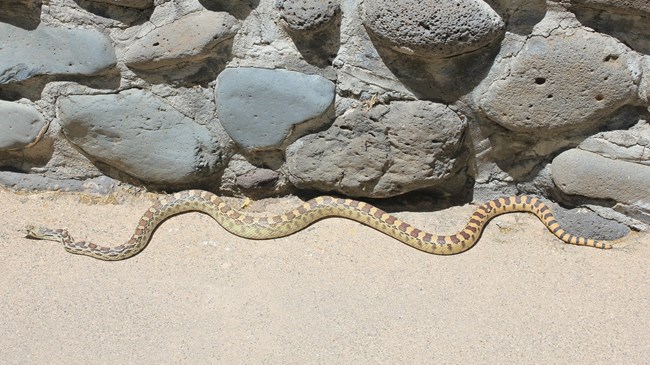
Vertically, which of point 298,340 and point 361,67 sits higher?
point 361,67

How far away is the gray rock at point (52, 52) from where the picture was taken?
490 centimetres

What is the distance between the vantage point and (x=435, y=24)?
14.0ft

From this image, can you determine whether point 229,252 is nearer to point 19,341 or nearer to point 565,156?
point 19,341

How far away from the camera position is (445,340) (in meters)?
4.36

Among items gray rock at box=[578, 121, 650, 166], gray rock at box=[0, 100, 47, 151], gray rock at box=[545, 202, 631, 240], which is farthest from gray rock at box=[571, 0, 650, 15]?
gray rock at box=[0, 100, 47, 151]

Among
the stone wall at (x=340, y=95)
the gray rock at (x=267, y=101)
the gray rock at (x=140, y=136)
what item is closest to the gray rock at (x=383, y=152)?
the stone wall at (x=340, y=95)

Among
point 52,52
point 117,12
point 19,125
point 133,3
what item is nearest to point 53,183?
point 19,125

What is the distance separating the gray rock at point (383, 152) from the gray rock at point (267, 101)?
22 cm

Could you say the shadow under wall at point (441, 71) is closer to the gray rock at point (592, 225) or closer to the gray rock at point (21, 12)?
the gray rock at point (592, 225)

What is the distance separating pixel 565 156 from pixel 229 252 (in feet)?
8.89

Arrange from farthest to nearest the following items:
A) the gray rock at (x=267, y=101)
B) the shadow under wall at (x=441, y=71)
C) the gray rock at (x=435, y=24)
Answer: the gray rock at (x=267, y=101), the shadow under wall at (x=441, y=71), the gray rock at (x=435, y=24)

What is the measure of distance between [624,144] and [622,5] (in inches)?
46.4

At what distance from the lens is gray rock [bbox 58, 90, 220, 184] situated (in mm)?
5199

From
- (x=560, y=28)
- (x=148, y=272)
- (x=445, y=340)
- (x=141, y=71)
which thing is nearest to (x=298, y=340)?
(x=445, y=340)
